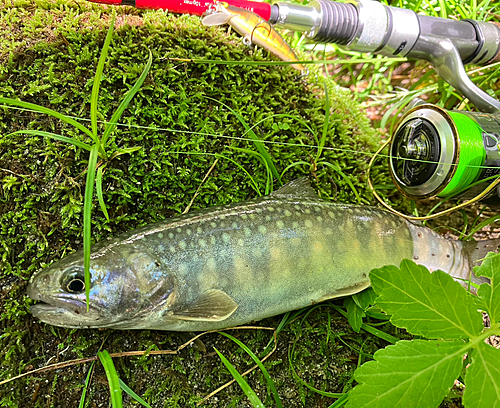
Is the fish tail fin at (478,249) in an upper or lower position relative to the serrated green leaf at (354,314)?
upper

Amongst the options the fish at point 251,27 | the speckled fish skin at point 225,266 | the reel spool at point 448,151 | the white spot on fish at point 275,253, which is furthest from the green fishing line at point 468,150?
the fish at point 251,27

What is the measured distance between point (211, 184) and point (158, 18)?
1235 mm

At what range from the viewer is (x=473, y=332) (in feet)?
5.23

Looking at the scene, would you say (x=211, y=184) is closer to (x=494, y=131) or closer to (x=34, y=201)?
(x=34, y=201)

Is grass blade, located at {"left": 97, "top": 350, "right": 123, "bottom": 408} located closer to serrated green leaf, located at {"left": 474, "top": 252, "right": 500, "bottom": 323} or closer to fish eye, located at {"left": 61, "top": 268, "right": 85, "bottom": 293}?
fish eye, located at {"left": 61, "top": 268, "right": 85, "bottom": 293}

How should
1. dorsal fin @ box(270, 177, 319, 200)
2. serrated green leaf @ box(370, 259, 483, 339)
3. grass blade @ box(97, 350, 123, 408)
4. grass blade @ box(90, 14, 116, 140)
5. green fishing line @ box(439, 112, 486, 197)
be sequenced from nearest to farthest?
serrated green leaf @ box(370, 259, 483, 339) → grass blade @ box(90, 14, 116, 140) → grass blade @ box(97, 350, 123, 408) → green fishing line @ box(439, 112, 486, 197) → dorsal fin @ box(270, 177, 319, 200)

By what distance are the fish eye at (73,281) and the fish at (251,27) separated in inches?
72.5

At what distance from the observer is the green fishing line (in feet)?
7.08

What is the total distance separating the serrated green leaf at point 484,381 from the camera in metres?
1.47

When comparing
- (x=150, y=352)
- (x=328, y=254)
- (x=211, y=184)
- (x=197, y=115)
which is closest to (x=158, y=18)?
(x=197, y=115)

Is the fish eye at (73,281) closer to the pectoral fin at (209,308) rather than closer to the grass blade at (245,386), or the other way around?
→ the pectoral fin at (209,308)

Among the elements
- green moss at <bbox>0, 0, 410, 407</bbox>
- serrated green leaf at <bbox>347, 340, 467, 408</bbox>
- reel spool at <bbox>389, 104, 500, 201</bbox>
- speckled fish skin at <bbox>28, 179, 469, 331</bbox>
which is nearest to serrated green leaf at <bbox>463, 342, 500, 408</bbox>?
serrated green leaf at <bbox>347, 340, 467, 408</bbox>

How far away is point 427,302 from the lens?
1638 mm

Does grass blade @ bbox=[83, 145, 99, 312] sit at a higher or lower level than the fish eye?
higher
